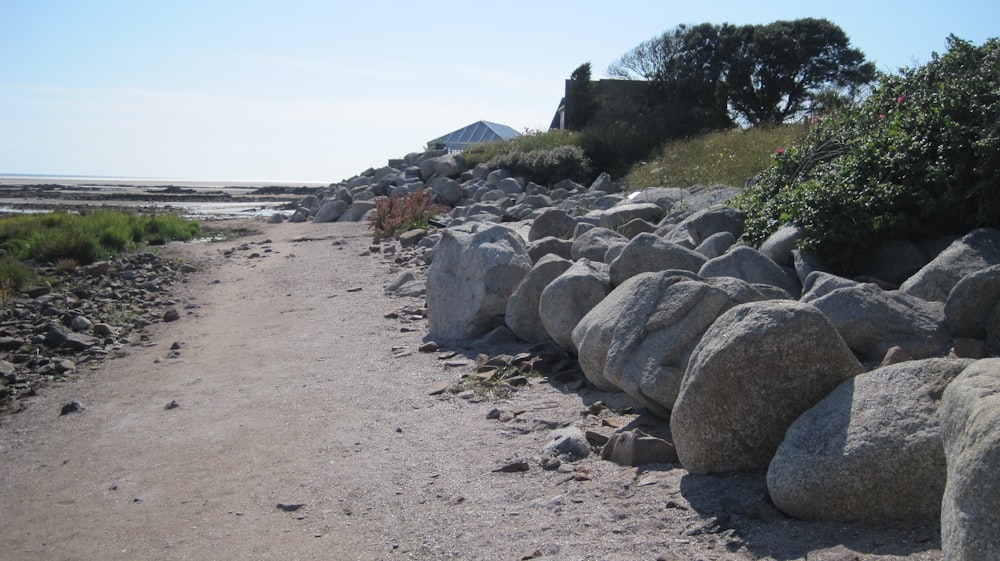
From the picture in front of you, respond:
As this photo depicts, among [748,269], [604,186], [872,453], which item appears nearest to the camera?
[872,453]

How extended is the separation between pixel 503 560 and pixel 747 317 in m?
1.49

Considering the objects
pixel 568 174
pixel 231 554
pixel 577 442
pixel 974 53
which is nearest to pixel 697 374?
pixel 577 442

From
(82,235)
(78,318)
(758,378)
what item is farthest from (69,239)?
(758,378)

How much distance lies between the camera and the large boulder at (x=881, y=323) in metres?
4.60

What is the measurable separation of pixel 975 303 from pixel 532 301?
11.6ft

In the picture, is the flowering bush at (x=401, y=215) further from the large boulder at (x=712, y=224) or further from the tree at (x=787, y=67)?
the tree at (x=787, y=67)

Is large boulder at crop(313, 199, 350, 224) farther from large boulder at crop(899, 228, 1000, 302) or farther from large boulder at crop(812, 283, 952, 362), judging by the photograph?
large boulder at crop(812, 283, 952, 362)

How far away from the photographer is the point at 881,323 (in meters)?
4.65

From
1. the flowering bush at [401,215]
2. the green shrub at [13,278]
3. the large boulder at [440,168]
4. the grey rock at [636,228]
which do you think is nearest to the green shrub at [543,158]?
the large boulder at [440,168]

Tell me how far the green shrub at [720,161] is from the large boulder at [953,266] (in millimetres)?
6499

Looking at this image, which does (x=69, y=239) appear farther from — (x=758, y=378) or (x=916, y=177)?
(x=758, y=378)

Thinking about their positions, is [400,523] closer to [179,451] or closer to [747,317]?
[747,317]

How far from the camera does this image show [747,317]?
12.2 ft

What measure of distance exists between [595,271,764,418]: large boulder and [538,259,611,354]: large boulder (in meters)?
1.28
